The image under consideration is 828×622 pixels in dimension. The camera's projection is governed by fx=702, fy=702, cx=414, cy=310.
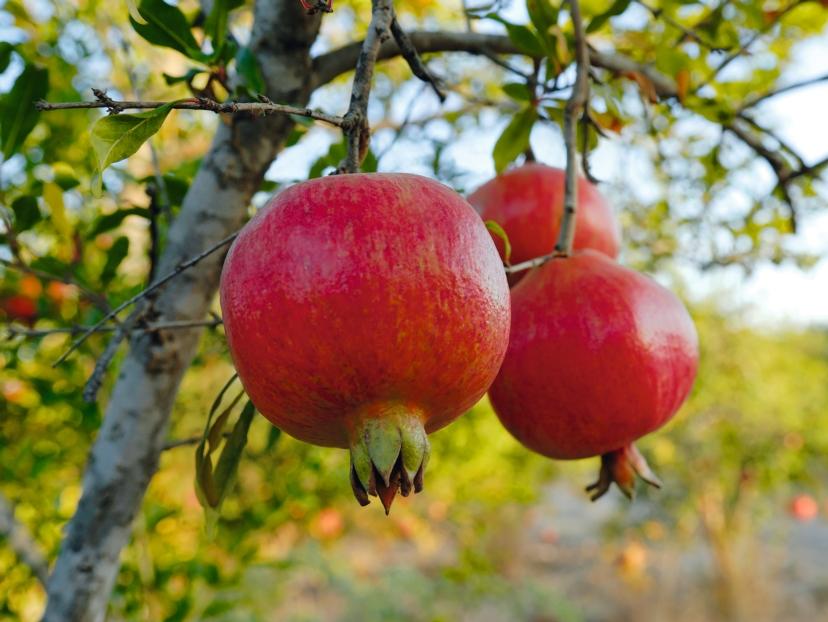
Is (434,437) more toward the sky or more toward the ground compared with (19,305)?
more toward the ground

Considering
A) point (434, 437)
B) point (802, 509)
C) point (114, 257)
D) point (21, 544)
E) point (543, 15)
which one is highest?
point (543, 15)

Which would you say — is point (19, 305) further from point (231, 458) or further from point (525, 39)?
point (525, 39)

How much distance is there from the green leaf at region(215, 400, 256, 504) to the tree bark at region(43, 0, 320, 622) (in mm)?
216

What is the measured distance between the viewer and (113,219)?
3.25 ft

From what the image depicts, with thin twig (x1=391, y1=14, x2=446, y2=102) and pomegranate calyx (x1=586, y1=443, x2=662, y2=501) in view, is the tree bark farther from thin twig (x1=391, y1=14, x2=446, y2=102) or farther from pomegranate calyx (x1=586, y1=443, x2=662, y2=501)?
pomegranate calyx (x1=586, y1=443, x2=662, y2=501)

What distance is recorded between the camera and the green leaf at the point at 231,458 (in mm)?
654

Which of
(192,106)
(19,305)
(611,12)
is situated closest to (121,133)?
(192,106)

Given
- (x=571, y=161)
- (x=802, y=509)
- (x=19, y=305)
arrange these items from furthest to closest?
(x=802, y=509) < (x=19, y=305) < (x=571, y=161)

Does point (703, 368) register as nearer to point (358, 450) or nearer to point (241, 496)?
point (241, 496)

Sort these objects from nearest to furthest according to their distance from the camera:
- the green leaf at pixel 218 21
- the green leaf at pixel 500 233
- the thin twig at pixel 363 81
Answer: the thin twig at pixel 363 81 → the green leaf at pixel 500 233 → the green leaf at pixel 218 21

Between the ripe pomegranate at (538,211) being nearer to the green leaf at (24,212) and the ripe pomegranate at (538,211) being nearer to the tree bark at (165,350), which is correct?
the tree bark at (165,350)

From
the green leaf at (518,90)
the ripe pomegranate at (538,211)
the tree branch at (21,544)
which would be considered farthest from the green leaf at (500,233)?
the tree branch at (21,544)

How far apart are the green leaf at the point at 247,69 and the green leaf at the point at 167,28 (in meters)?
0.06

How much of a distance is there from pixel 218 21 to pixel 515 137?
0.37 m
